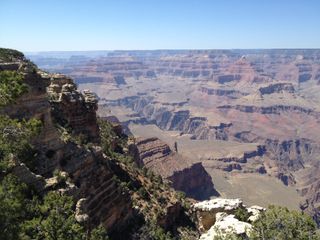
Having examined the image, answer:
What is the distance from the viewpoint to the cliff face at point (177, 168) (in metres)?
142

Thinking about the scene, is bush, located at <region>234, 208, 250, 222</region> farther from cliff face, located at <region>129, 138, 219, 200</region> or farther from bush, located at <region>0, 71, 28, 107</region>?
cliff face, located at <region>129, 138, 219, 200</region>

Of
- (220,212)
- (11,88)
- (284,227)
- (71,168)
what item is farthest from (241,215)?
(11,88)

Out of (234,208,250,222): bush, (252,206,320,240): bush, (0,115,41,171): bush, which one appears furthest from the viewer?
(234,208,250,222): bush

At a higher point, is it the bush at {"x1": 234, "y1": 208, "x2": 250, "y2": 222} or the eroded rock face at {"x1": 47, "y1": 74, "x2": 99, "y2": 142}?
the eroded rock face at {"x1": 47, "y1": 74, "x2": 99, "y2": 142}

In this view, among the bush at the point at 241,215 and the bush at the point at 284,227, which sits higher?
the bush at the point at 284,227

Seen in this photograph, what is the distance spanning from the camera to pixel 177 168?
492ft

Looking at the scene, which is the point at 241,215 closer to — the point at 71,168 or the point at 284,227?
the point at 284,227

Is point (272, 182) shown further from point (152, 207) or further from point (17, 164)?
point (17, 164)

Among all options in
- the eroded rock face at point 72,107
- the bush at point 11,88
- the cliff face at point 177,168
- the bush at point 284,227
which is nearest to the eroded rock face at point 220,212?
the bush at point 284,227

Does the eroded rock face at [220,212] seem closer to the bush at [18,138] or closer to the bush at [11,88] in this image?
the bush at [18,138]

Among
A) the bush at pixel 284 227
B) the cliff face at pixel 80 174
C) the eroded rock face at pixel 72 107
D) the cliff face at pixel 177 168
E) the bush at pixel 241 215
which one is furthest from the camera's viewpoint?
the cliff face at pixel 177 168

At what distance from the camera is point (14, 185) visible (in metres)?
25.8

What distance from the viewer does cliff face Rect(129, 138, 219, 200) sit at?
142375 mm

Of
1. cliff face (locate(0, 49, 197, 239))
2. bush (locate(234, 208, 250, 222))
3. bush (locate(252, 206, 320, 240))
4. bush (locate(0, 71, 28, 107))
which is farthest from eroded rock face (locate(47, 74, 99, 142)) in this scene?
bush (locate(252, 206, 320, 240))
